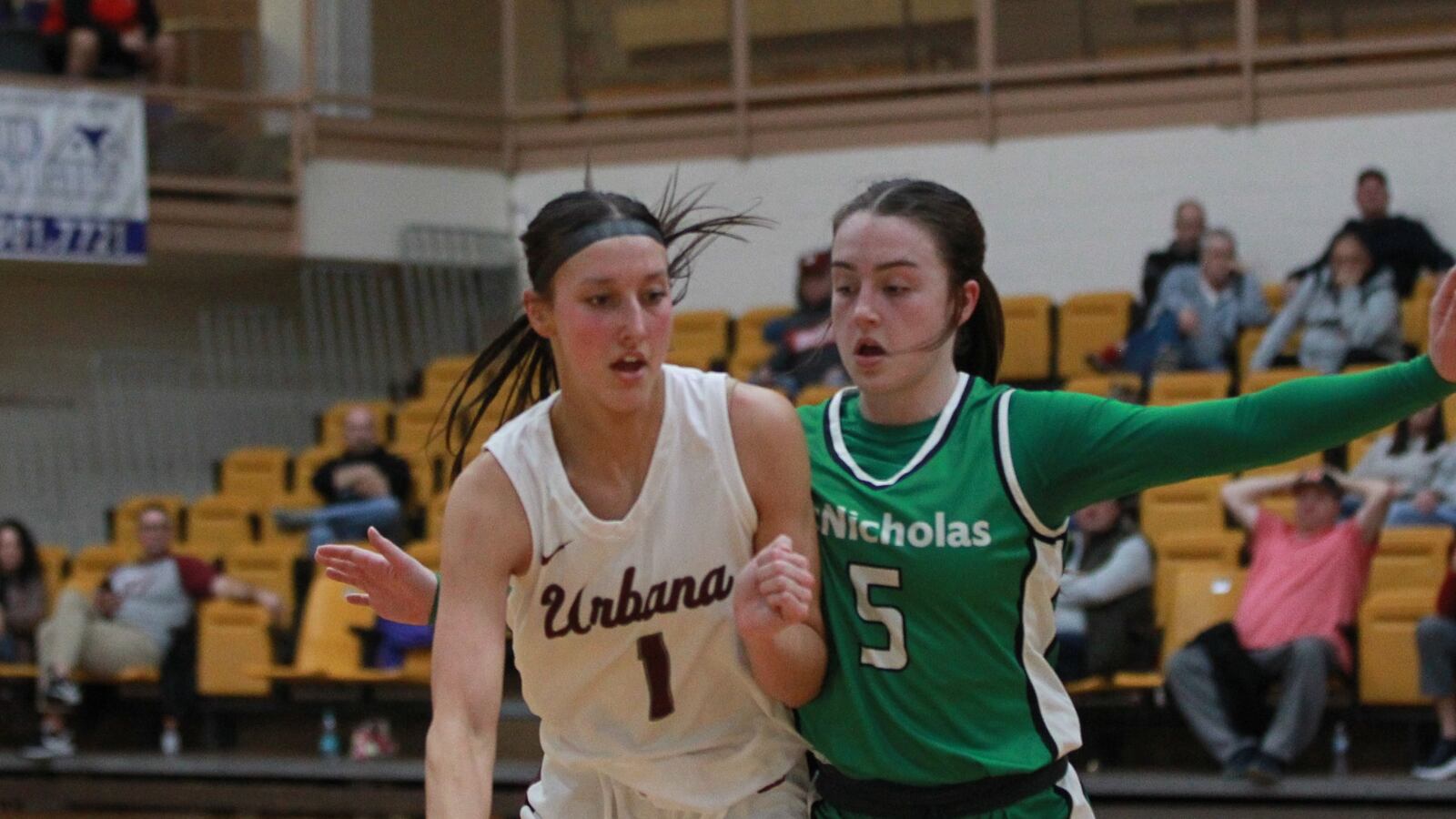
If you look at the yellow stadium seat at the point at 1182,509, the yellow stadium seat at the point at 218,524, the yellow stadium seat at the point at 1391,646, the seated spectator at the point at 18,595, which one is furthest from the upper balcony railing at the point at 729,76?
the yellow stadium seat at the point at 1391,646

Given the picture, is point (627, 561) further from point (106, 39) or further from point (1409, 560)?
point (106, 39)

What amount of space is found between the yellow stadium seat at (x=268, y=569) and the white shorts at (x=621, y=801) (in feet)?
23.9

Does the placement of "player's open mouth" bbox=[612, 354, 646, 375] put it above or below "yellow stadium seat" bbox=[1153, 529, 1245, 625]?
above

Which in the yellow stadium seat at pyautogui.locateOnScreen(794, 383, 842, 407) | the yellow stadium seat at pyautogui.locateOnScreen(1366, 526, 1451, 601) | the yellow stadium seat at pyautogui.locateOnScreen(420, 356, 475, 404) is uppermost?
the yellow stadium seat at pyautogui.locateOnScreen(794, 383, 842, 407)

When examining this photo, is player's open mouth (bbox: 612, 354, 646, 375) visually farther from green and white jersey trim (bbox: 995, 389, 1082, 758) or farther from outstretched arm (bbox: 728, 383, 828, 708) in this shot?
green and white jersey trim (bbox: 995, 389, 1082, 758)

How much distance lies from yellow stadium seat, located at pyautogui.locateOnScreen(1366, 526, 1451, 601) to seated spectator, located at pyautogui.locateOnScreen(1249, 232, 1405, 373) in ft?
5.21

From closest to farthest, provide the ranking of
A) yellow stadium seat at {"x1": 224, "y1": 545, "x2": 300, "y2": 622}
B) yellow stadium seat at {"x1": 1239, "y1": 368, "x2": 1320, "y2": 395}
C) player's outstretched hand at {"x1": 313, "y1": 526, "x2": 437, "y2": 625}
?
player's outstretched hand at {"x1": 313, "y1": 526, "x2": 437, "y2": 625}
yellow stadium seat at {"x1": 1239, "y1": 368, "x2": 1320, "y2": 395}
yellow stadium seat at {"x1": 224, "y1": 545, "x2": 300, "y2": 622}

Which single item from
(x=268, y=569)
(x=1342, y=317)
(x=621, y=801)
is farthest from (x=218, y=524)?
(x=621, y=801)

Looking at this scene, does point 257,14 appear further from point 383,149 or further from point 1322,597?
point 1322,597

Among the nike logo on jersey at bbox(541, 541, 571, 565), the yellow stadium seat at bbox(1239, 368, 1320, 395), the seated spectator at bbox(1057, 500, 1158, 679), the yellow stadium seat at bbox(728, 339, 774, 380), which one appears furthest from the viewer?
the yellow stadium seat at bbox(728, 339, 774, 380)

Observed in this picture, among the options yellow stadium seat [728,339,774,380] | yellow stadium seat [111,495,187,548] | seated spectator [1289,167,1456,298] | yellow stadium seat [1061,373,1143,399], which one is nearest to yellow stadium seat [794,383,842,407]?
yellow stadium seat [728,339,774,380]

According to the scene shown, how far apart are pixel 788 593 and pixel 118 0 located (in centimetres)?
1106

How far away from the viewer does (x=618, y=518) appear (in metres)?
3.37

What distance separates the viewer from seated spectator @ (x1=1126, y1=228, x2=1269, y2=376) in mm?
10430
